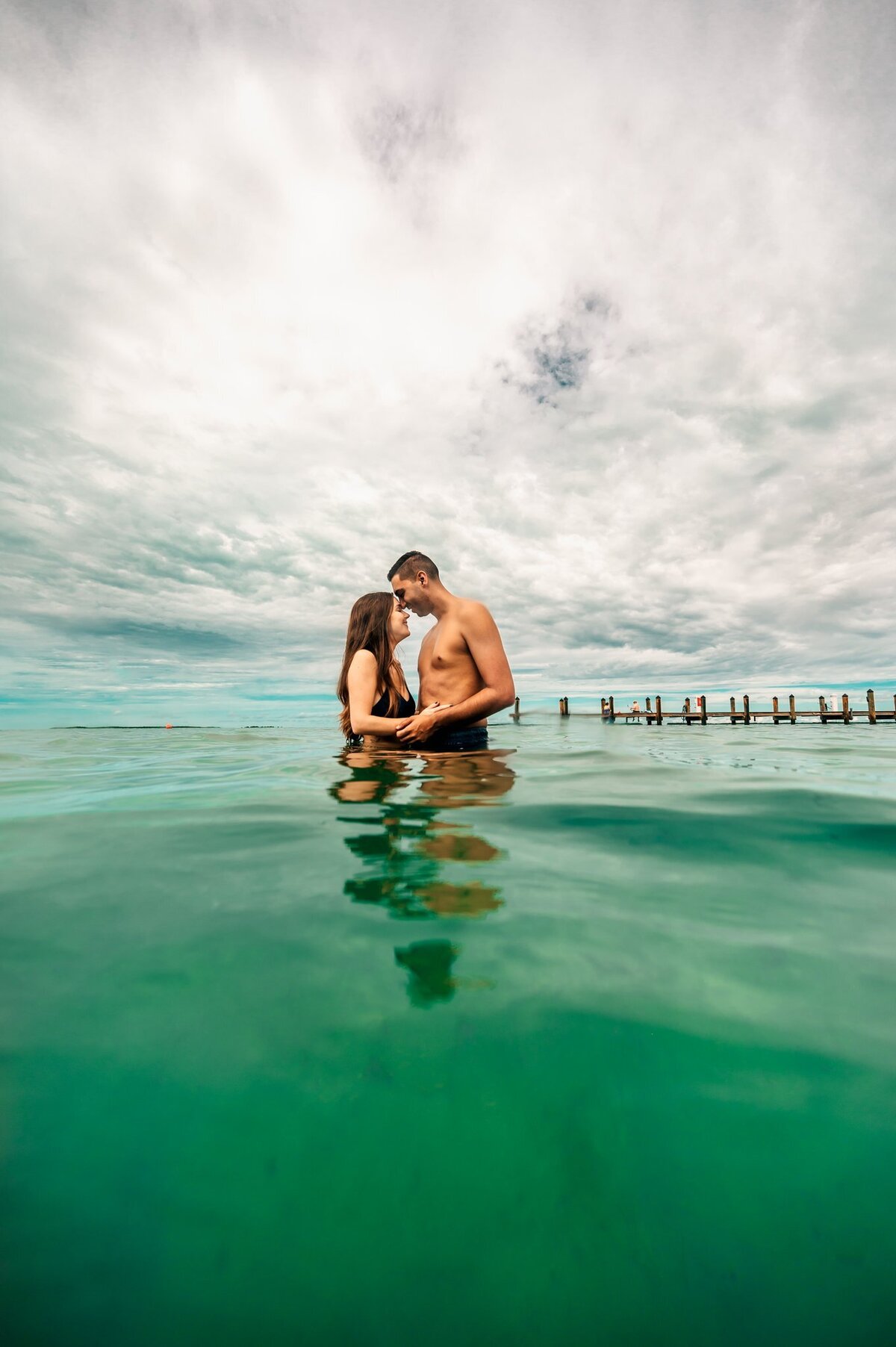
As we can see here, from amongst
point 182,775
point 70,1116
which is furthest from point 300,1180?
point 182,775

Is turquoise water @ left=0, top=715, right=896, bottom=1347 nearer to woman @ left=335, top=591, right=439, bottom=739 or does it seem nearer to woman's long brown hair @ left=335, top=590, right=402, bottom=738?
woman @ left=335, top=591, right=439, bottom=739

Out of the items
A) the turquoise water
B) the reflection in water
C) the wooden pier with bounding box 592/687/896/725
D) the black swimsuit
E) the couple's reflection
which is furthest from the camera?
the wooden pier with bounding box 592/687/896/725

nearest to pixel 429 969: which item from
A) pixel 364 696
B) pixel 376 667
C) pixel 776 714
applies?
pixel 364 696

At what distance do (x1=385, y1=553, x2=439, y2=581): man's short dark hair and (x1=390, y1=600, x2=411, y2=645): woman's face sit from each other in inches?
12.7

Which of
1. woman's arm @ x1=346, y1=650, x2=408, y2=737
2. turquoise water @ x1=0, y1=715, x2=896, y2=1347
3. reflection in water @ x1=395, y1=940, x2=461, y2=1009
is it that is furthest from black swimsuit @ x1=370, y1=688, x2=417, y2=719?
reflection in water @ x1=395, y1=940, x2=461, y2=1009

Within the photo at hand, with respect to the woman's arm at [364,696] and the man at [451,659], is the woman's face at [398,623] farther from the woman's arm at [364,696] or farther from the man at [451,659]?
the woman's arm at [364,696]

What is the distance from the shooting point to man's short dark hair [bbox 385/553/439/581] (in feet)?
19.5

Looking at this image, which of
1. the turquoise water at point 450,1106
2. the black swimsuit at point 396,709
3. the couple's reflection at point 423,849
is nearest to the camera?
the turquoise water at point 450,1106

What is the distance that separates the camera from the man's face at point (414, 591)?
593 centimetres

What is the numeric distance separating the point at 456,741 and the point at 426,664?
944mm

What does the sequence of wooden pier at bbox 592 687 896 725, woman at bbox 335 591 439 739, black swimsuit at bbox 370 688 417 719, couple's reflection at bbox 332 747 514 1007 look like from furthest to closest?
wooden pier at bbox 592 687 896 725 < black swimsuit at bbox 370 688 417 719 < woman at bbox 335 591 439 739 < couple's reflection at bbox 332 747 514 1007

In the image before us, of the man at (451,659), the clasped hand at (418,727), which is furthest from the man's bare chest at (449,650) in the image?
the clasped hand at (418,727)

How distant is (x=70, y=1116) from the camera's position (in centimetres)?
101

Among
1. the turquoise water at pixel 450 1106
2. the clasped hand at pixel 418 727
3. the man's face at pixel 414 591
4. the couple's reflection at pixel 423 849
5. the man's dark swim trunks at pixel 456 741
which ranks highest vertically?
the man's face at pixel 414 591
